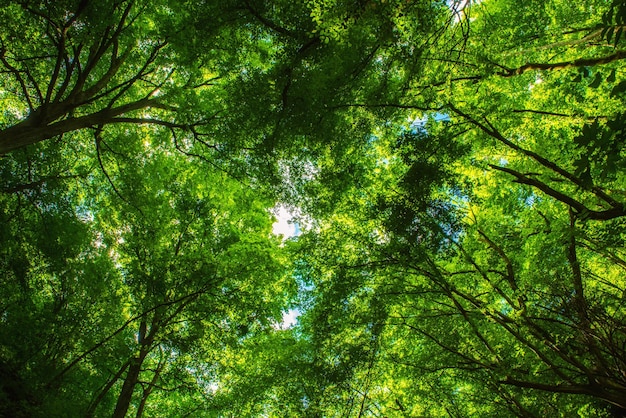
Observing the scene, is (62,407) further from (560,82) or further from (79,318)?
(560,82)

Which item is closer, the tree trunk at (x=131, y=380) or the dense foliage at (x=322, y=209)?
the dense foliage at (x=322, y=209)

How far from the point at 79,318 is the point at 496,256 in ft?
32.0

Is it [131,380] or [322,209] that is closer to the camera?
[322,209]

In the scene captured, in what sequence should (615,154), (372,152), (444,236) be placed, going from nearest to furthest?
(615,154)
(444,236)
(372,152)

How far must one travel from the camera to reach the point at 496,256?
309 inches

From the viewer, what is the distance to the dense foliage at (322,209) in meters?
5.70

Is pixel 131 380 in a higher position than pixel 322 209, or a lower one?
lower

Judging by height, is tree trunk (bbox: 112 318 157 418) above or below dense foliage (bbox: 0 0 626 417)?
below

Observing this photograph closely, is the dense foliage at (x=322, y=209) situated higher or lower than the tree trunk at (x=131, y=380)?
higher

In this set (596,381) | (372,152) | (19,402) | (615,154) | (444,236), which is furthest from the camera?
(372,152)

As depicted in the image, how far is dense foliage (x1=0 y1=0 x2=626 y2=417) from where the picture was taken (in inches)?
225

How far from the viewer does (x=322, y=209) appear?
7.60 meters

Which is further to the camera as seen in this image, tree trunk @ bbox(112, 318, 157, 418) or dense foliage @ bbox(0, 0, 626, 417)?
tree trunk @ bbox(112, 318, 157, 418)

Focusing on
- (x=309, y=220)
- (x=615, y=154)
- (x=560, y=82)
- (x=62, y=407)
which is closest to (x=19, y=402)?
(x=62, y=407)
